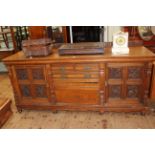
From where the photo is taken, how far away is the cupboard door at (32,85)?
196 cm

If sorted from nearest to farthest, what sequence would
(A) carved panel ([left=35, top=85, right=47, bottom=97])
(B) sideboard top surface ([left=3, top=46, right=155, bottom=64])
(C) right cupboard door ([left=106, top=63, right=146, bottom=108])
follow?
(B) sideboard top surface ([left=3, top=46, right=155, bottom=64]) < (C) right cupboard door ([left=106, top=63, right=146, bottom=108]) < (A) carved panel ([left=35, top=85, right=47, bottom=97])

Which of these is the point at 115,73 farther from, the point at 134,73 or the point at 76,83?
the point at 76,83

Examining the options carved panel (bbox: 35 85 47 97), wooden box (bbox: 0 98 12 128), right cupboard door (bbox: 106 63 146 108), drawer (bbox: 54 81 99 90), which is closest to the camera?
wooden box (bbox: 0 98 12 128)

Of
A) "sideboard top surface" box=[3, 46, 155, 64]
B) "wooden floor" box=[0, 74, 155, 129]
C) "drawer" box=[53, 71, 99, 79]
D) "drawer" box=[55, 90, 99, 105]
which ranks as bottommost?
"wooden floor" box=[0, 74, 155, 129]

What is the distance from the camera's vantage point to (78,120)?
6.63ft

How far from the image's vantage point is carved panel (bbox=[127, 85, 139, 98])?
191cm

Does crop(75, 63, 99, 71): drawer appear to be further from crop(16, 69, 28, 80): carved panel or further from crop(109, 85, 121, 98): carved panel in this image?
crop(16, 69, 28, 80): carved panel

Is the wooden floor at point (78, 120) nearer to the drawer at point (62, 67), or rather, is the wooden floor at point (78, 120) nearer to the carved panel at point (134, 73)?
the carved panel at point (134, 73)

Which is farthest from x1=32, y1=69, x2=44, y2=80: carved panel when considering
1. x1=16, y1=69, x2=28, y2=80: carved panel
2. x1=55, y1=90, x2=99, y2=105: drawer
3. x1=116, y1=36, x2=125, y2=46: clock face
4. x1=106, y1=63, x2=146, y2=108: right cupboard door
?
x1=116, y1=36, x2=125, y2=46: clock face

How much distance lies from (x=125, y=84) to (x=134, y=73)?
0.17 m

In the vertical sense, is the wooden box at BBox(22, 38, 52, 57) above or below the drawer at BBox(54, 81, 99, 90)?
above

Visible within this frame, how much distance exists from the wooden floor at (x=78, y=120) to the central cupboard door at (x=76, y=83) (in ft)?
0.65
